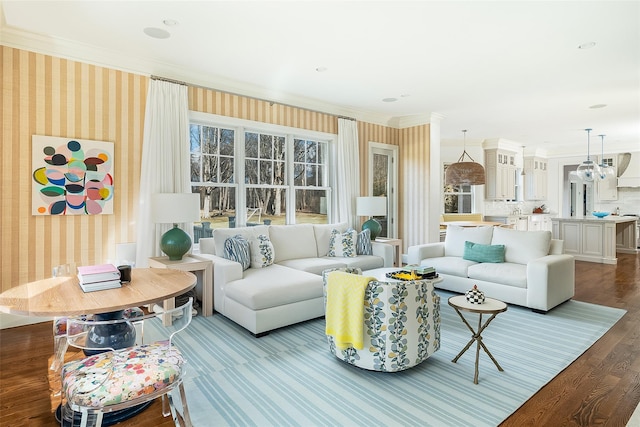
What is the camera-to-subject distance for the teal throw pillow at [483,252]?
479 centimetres

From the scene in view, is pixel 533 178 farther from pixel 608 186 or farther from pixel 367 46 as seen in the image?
pixel 367 46

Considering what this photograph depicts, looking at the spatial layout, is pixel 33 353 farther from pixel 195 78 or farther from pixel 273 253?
pixel 195 78

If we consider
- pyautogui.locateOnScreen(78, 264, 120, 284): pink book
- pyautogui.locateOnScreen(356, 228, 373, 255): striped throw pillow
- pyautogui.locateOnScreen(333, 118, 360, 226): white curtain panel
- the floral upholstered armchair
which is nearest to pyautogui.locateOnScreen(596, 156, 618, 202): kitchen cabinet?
pyautogui.locateOnScreen(333, 118, 360, 226): white curtain panel

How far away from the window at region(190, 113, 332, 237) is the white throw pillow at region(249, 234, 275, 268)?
A: 916mm

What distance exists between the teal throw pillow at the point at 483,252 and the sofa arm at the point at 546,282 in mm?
555

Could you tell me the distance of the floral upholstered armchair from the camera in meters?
2.54

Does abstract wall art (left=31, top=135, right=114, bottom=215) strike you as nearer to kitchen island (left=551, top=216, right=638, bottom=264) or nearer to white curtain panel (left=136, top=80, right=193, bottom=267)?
white curtain panel (left=136, top=80, right=193, bottom=267)

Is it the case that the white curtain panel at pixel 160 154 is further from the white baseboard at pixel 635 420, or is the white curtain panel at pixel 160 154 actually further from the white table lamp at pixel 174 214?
the white baseboard at pixel 635 420

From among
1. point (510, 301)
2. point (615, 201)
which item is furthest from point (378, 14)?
point (615, 201)

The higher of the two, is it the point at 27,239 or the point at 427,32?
the point at 427,32

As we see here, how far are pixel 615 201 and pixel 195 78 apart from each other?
35.8 feet

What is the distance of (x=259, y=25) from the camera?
10.8 feet

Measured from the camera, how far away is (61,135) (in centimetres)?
379

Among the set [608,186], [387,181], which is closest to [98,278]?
[387,181]
